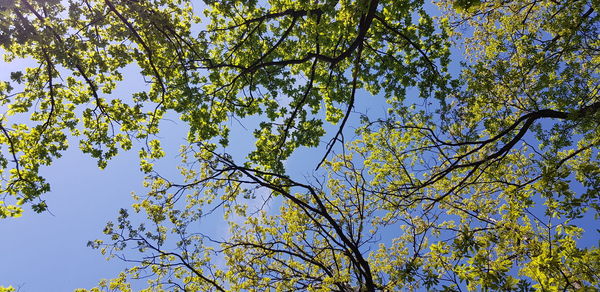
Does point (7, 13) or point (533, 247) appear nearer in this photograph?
point (7, 13)

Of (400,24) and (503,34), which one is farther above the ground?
(503,34)

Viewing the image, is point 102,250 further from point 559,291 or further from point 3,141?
point 559,291

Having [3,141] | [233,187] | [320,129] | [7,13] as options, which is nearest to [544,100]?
[320,129]

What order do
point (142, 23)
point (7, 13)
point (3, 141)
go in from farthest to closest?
1. point (3, 141)
2. point (142, 23)
3. point (7, 13)

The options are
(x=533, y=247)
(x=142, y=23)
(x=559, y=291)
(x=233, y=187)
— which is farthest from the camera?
(x=233, y=187)

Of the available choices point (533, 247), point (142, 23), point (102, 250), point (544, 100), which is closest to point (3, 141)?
point (102, 250)


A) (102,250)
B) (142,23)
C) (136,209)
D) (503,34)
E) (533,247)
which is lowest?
(533,247)

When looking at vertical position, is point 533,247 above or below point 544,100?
below

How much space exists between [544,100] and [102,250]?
14.8 meters

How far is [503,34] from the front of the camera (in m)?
12.6

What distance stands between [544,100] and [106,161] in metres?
14.2

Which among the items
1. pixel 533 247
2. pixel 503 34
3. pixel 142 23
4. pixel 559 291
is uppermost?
pixel 503 34

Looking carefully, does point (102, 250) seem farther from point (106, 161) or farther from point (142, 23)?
point (142, 23)

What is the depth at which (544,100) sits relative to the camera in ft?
32.0
